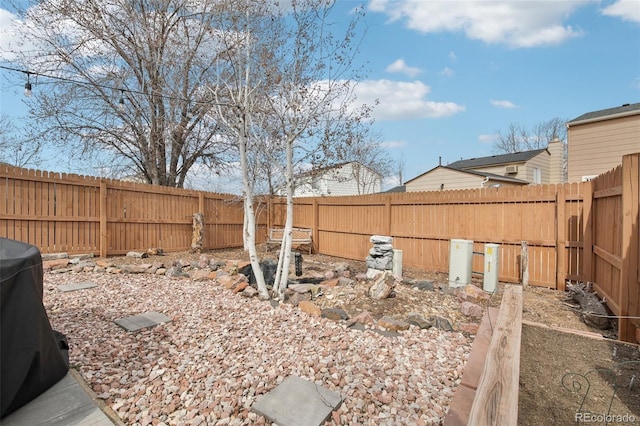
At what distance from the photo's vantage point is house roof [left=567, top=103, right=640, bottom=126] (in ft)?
28.9

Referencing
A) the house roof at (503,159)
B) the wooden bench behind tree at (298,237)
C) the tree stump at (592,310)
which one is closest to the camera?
the tree stump at (592,310)

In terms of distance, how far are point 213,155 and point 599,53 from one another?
1140cm

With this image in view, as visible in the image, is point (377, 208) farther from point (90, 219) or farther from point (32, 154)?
point (32, 154)

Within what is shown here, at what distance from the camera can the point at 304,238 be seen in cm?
975

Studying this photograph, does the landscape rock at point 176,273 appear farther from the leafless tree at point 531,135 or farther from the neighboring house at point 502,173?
the leafless tree at point 531,135

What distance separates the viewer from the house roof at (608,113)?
28.9ft

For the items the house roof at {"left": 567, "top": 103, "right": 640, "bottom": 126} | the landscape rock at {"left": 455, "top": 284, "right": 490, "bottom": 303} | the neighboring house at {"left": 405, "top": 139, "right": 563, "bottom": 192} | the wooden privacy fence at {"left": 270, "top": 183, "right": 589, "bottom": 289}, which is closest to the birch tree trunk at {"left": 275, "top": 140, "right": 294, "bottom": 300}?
the landscape rock at {"left": 455, "top": 284, "right": 490, "bottom": 303}

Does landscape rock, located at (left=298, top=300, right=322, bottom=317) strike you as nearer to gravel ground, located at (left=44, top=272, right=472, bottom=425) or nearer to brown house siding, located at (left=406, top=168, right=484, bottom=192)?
gravel ground, located at (left=44, top=272, right=472, bottom=425)

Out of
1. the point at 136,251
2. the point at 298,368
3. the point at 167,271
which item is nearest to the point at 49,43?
the point at 136,251

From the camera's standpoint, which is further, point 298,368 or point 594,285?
point 594,285

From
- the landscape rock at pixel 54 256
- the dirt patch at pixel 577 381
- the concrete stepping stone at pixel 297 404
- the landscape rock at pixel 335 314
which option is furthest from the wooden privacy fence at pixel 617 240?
the landscape rock at pixel 54 256

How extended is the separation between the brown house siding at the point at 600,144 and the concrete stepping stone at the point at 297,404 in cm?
1111

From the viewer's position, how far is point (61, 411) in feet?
5.80

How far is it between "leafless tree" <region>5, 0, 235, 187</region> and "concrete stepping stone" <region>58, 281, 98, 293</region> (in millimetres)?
4850
